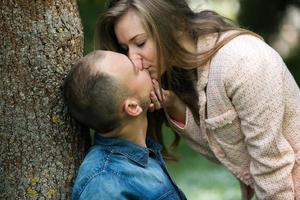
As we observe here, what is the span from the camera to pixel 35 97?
2.79m

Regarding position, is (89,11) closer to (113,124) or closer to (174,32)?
(174,32)

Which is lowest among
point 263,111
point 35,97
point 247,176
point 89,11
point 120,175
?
point 89,11

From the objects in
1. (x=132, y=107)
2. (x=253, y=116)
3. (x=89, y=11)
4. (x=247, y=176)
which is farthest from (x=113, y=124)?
(x=89, y=11)

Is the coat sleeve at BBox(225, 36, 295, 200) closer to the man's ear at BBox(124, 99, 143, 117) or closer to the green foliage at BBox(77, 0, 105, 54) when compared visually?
the man's ear at BBox(124, 99, 143, 117)

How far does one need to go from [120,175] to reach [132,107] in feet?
0.87

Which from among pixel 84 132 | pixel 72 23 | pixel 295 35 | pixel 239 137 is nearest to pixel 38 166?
pixel 84 132

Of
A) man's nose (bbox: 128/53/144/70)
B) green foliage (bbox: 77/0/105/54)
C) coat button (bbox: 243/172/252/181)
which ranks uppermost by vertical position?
man's nose (bbox: 128/53/144/70)

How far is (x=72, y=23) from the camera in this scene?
286 cm

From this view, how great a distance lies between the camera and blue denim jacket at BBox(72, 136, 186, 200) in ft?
8.81

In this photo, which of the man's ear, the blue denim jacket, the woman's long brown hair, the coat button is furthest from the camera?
the coat button

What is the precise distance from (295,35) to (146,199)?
8411 millimetres

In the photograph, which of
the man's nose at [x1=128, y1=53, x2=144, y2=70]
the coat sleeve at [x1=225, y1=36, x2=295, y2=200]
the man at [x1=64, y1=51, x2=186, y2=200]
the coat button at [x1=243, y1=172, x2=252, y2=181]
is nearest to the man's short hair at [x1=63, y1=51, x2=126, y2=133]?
the man at [x1=64, y1=51, x2=186, y2=200]

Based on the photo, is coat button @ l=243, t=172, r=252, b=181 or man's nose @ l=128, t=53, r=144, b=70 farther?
coat button @ l=243, t=172, r=252, b=181

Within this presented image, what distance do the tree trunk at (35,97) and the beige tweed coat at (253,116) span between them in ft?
1.82
